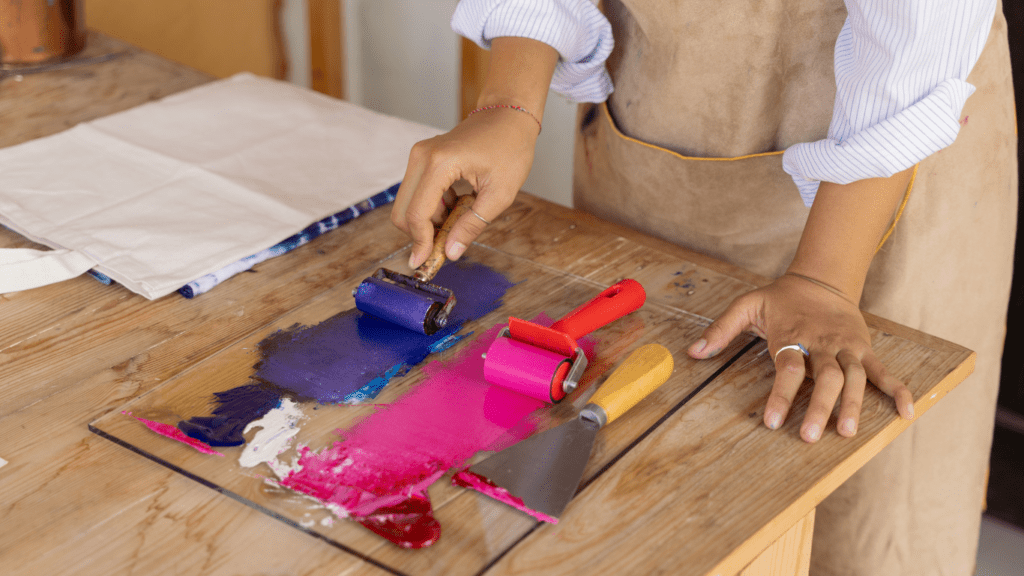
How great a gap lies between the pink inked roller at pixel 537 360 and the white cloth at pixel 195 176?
0.39 meters

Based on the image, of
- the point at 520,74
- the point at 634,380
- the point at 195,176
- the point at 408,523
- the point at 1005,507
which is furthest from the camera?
the point at 1005,507

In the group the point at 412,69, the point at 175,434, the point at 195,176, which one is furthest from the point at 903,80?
the point at 412,69

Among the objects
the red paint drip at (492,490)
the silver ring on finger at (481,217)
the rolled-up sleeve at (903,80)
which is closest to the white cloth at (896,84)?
the rolled-up sleeve at (903,80)

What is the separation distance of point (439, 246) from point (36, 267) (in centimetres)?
47

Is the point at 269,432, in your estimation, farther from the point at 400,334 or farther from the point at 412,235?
the point at 412,235

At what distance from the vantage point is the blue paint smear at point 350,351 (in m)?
0.81

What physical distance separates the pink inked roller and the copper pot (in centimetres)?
114

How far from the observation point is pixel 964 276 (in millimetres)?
1169

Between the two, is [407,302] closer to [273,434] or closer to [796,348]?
[273,434]

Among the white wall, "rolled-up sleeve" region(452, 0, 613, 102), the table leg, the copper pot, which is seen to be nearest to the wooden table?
the table leg

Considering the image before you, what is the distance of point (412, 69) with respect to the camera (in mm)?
2781

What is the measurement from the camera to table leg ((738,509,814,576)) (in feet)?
2.31

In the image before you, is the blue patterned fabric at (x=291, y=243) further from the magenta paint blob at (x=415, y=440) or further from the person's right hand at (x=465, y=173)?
the magenta paint blob at (x=415, y=440)

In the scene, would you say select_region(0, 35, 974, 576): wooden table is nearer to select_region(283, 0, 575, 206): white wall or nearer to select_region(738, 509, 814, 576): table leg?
select_region(738, 509, 814, 576): table leg
